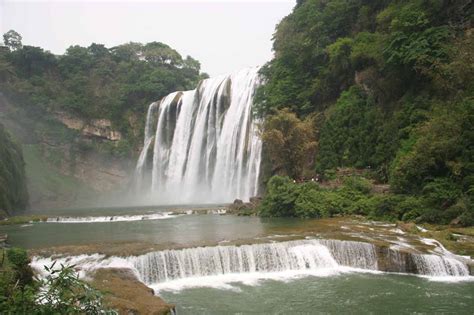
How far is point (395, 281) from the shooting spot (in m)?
11.9

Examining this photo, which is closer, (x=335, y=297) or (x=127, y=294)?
(x=127, y=294)

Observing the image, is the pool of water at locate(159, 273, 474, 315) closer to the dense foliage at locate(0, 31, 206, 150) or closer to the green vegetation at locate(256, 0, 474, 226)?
the green vegetation at locate(256, 0, 474, 226)

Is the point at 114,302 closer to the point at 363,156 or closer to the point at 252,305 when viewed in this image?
the point at 252,305

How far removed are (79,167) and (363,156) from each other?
130 ft

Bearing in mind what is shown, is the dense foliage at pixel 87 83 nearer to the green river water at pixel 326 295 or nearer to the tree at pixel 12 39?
the tree at pixel 12 39

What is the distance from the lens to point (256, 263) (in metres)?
13.5

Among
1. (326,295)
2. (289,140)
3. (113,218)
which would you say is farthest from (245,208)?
(326,295)

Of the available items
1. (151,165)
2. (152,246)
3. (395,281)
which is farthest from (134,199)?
(395,281)

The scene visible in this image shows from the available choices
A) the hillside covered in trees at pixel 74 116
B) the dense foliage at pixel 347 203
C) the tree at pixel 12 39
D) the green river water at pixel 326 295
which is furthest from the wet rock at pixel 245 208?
the tree at pixel 12 39

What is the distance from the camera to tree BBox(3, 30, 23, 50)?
6408 centimetres

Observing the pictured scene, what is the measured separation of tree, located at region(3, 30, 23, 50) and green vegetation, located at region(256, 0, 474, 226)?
1926 inches

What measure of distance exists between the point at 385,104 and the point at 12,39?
198 feet

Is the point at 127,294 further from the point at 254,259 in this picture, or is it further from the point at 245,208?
the point at 245,208

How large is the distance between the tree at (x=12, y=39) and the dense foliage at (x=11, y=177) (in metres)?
32.4
